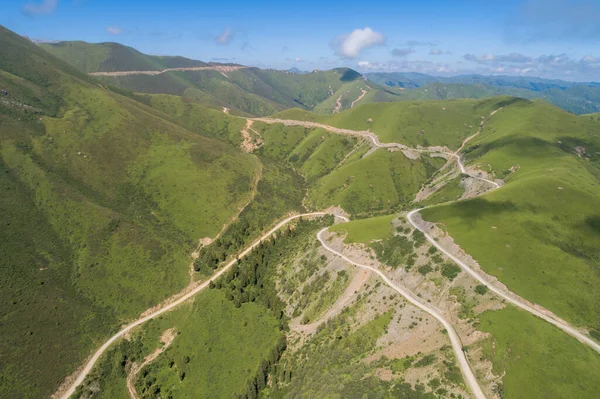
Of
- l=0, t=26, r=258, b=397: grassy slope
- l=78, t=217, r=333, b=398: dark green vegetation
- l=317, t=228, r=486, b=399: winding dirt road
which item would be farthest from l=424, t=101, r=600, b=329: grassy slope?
l=0, t=26, r=258, b=397: grassy slope

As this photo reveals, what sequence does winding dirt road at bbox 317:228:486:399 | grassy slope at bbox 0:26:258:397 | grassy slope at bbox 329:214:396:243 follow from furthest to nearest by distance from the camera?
1. grassy slope at bbox 329:214:396:243
2. grassy slope at bbox 0:26:258:397
3. winding dirt road at bbox 317:228:486:399

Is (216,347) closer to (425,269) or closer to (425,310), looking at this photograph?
(425,310)

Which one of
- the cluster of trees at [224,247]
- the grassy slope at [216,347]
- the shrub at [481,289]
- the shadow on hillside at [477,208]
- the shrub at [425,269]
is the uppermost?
the shadow on hillside at [477,208]

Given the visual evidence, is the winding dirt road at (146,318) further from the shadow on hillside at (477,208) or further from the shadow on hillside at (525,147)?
the shadow on hillside at (525,147)

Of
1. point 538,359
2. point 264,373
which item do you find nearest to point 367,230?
point 264,373

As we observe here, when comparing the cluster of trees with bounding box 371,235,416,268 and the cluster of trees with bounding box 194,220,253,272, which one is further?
the cluster of trees with bounding box 194,220,253,272

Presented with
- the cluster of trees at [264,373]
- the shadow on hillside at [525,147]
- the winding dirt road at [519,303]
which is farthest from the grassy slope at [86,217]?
the shadow on hillside at [525,147]

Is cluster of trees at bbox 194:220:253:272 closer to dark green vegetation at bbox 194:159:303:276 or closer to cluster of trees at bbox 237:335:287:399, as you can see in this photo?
dark green vegetation at bbox 194:159:303:276
